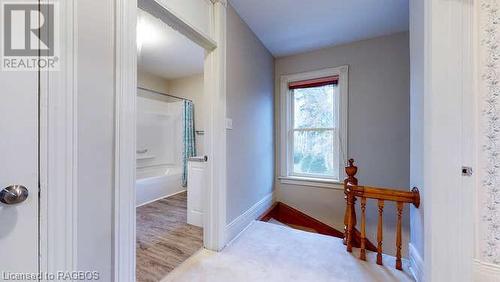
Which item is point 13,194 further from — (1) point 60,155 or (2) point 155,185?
(2) point 155,185

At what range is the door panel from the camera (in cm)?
74

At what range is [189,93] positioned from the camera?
180 inches

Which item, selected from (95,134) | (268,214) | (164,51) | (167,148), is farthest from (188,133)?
(95,134)

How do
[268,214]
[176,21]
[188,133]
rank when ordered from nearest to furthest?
[176,21], [268,214], [188,133]

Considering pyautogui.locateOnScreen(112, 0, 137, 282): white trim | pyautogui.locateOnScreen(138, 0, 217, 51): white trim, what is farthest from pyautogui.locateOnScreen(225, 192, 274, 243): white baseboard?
pyautogui.locateOnScreen(138, 0, 217, 51): white trim

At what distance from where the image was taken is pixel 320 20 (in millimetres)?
2326

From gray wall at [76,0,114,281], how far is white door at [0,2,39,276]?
0.46 ft

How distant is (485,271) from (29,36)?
2537 mm

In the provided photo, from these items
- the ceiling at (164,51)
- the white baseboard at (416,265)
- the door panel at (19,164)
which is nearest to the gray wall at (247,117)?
the ceiling at (164,51)

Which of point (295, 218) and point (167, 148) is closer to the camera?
point (295, 218)

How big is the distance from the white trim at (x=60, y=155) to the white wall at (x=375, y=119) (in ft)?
9.21

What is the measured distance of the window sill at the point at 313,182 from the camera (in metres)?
2.94

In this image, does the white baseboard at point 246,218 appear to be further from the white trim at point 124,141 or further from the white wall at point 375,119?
the white trim at point 124,141

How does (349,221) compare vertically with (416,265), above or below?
above
